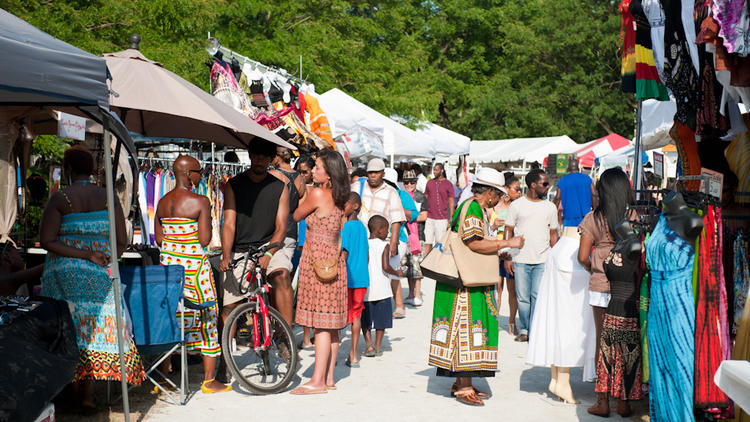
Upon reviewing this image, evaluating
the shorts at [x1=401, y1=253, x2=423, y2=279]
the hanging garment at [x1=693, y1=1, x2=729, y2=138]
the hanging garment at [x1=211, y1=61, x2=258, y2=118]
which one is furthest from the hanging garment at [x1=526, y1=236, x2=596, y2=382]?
the hanging garment at [x1=211, y1=61, x2=258, y2=118]

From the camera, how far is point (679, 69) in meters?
5.77

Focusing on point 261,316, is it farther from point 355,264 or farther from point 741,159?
point 741,159

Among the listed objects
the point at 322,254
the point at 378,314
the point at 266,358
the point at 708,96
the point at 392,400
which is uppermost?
the point at 708,96

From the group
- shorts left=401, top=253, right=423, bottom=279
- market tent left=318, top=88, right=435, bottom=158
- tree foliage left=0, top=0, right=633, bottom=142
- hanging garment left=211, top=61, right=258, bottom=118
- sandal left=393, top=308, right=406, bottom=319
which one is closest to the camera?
hanging garment left=211, top=61, right=258, bottom=118

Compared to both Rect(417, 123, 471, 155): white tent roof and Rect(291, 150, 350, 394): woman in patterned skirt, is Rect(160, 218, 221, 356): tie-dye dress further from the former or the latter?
Rect(417, 123, 471, 155): white tent roof

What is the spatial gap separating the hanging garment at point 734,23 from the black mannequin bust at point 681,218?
1098 millimetres

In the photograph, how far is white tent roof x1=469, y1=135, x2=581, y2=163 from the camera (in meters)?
30.4

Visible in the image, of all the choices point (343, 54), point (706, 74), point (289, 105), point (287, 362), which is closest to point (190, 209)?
point (287, 362)

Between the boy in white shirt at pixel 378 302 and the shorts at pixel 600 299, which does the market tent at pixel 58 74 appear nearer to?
the boy in white shirt at pixel 378 302

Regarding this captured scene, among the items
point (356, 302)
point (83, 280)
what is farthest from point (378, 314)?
point (83, 280)

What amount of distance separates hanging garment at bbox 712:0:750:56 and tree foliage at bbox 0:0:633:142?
1002 centimetres

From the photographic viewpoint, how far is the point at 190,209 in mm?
6629

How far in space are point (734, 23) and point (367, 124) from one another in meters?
11.6

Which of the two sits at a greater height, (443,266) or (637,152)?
(637,152)
